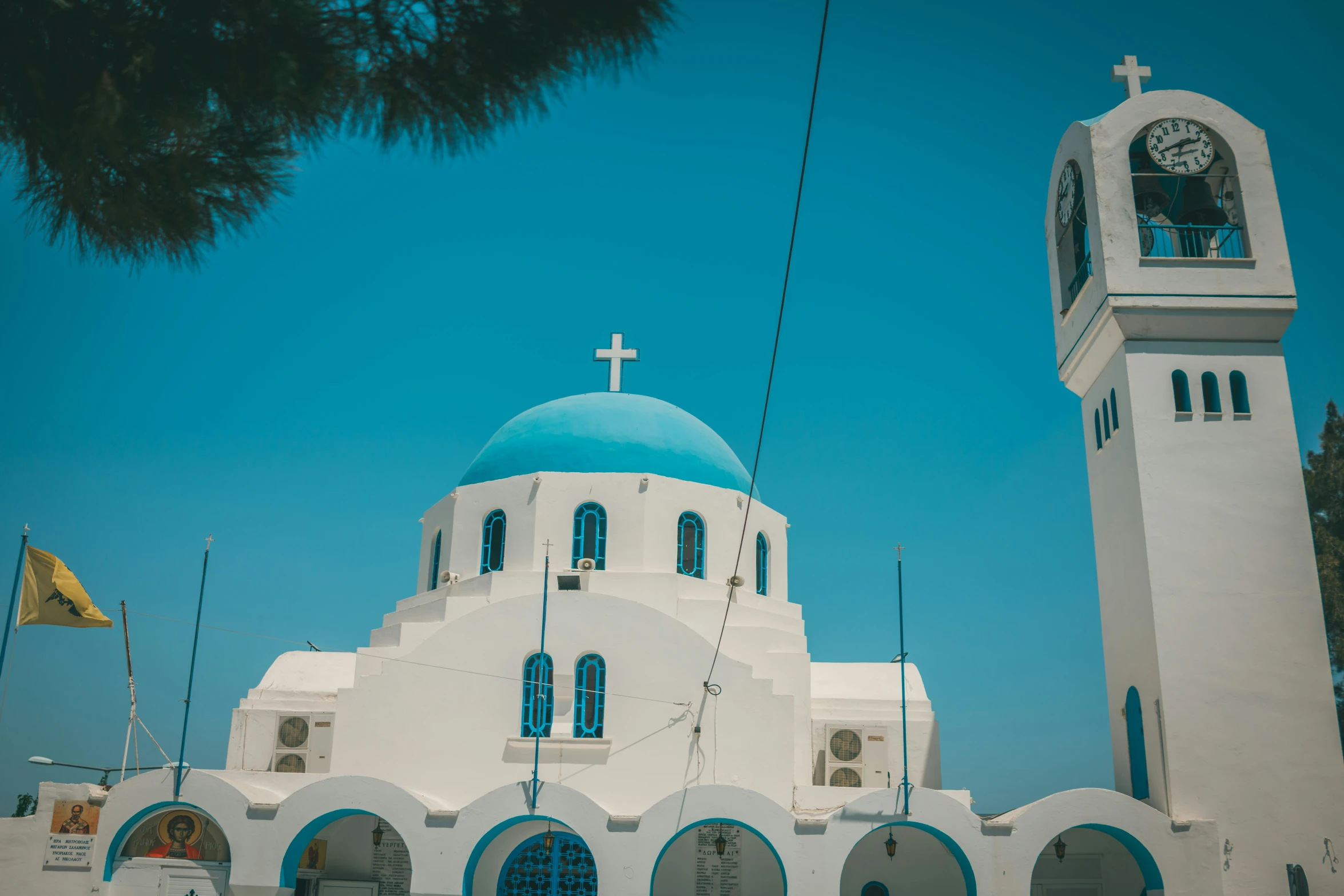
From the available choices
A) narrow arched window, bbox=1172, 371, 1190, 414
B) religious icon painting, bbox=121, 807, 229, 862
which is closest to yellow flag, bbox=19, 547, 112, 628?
religious icon painting, bbox=121, 807, 229, 862

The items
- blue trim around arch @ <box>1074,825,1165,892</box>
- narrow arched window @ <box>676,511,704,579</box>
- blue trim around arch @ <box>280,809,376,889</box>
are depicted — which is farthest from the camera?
narrow arched window @ <box>676,511,704,579</box>

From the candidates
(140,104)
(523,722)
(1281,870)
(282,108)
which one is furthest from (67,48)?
(1281,870)

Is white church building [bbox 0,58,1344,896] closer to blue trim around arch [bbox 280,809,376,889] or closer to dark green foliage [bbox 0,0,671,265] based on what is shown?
blue trim around arch [bbox 280,809,376,889]

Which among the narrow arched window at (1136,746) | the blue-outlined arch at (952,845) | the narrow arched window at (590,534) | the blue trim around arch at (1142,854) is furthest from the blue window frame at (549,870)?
the narrow arched window at (1136,746)

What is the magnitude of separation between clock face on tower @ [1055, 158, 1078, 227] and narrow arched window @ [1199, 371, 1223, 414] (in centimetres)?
364

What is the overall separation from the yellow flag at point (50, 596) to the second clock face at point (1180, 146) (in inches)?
689

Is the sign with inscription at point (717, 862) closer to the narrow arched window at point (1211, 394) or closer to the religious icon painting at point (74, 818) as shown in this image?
the religious icon painting at point (74, 818)

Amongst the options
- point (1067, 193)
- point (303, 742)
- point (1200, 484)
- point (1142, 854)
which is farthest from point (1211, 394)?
point (303, 742)

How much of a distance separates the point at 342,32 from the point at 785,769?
13392mm

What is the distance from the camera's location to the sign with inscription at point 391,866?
57.8 ft

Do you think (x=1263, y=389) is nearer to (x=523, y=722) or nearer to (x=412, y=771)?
(x=523, y=722)

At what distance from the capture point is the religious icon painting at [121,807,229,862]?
54.0ft

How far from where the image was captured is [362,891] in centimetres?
1755

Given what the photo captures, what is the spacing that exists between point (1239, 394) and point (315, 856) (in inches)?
628
